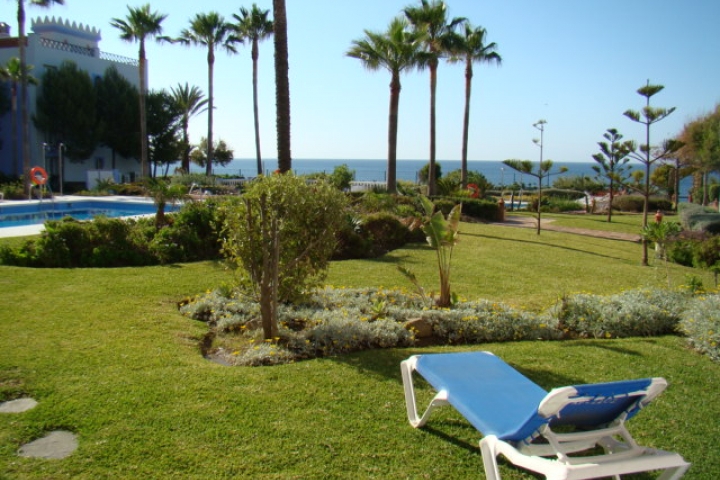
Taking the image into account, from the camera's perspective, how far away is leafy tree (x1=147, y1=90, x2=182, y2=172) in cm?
3788

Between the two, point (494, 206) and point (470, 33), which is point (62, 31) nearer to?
point (470, 33)

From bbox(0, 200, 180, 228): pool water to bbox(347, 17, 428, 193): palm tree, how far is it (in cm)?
942

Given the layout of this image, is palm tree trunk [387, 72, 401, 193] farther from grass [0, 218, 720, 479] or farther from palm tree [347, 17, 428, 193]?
grass [0, 218, 720, 479]

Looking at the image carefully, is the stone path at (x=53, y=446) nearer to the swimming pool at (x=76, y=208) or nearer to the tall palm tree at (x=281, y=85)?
the tall palm tree at (x=281, y=85)

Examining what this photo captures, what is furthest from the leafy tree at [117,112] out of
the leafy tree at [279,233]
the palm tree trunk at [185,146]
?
the leafy tree at [279,233]

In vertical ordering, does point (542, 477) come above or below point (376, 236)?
below

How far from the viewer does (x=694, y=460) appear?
3555 mm

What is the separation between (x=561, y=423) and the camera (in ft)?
9.74

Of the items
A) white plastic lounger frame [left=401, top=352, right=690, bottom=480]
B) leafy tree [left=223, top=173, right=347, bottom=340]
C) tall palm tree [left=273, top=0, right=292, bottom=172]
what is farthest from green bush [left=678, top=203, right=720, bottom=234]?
white plastic lounger frame [left=401, top=352, right=690, bottom=480]

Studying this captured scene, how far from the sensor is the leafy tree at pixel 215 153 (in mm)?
46341

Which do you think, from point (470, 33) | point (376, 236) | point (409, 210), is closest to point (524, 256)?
point (376, 236)

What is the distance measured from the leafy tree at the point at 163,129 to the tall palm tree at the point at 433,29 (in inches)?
794

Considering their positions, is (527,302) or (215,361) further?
(527,302)

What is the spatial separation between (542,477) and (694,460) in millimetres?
1069
